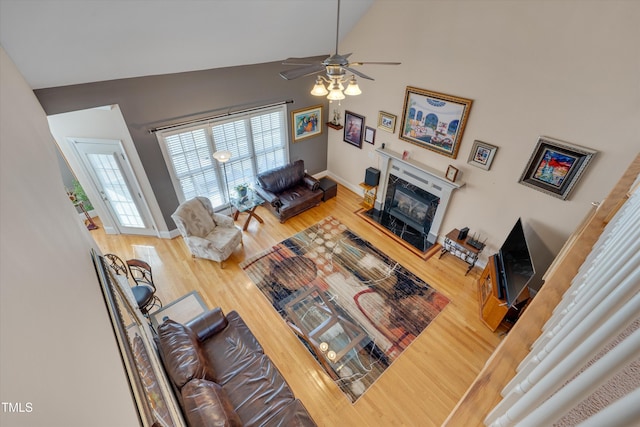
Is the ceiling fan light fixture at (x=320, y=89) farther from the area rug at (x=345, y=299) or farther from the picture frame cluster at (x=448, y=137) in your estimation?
the area rug at (x=345, y=299)

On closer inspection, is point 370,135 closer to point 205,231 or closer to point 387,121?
point 387,121

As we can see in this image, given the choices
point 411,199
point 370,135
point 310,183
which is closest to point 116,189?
point 310,183

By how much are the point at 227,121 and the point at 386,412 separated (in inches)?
204

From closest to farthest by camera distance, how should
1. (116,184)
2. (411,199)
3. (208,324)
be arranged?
(208,324)
(116,184)
(411,199)

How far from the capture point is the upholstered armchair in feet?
15.8

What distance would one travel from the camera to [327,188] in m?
6.61

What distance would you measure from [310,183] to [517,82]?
412cm

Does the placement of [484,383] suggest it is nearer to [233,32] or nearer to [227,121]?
[233,32]

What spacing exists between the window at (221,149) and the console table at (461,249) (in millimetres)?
3893

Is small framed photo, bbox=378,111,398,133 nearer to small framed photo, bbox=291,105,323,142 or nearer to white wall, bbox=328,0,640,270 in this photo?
white wall, bbox=328,0,640,270

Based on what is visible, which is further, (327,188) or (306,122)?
(327,188)

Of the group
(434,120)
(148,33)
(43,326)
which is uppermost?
(148,33)

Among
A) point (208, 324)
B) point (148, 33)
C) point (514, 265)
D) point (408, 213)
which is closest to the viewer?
point (148, 33)

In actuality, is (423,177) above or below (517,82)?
below
